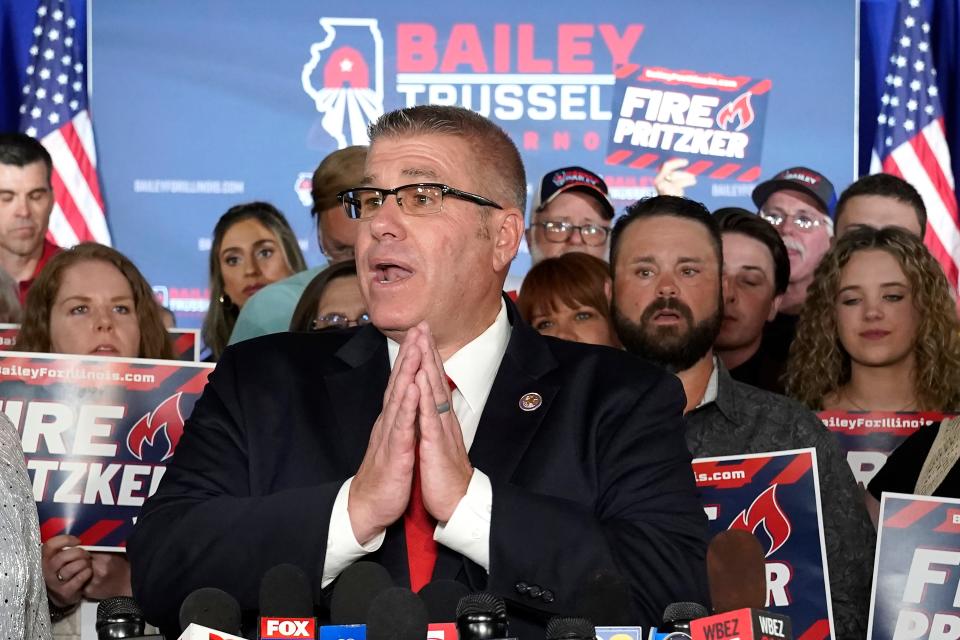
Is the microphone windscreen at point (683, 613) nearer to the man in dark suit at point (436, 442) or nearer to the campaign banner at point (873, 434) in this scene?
the man in dark suit at point (436, 442)

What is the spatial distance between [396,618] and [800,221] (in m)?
5.16

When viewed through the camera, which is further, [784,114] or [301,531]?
[784,114]

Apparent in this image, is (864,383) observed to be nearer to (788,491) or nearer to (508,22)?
(788,491)

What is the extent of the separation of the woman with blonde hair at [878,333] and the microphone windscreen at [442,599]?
9.46 ft

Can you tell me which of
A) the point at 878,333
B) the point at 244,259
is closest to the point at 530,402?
the point at 878,333

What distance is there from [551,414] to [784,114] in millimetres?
5405

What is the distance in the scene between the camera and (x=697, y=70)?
25.4ft

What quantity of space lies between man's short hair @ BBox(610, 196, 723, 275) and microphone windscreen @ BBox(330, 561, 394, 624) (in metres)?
2.78

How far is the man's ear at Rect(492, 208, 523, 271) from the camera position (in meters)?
2.83

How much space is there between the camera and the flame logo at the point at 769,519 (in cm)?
367

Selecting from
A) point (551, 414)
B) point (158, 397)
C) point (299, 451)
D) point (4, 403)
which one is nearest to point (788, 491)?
point (551, 414)

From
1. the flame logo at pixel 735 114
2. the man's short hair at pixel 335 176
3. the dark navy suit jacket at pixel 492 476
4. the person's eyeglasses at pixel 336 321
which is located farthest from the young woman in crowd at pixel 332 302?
the flame logo at pixel 735 114

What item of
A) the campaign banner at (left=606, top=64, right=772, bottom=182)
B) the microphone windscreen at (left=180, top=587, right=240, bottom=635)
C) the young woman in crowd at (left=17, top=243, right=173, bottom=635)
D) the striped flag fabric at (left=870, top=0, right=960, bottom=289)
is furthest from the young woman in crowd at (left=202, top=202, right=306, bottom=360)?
the microphone windscreen at (left=180, top=587, right=240, bottom=635)

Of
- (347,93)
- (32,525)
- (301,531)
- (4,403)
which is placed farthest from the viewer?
(347,93)
